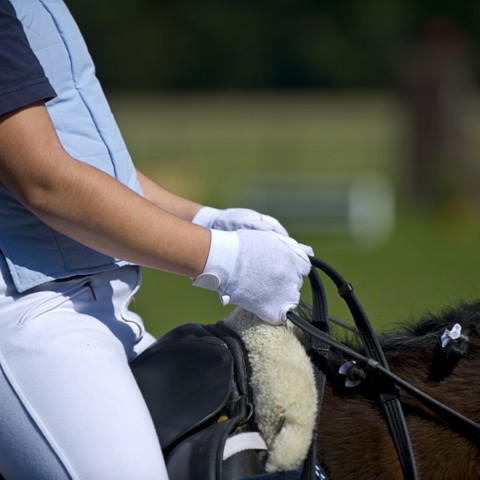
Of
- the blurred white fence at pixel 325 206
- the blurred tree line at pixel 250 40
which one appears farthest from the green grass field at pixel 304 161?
the blurred tree line at pixel 250 40

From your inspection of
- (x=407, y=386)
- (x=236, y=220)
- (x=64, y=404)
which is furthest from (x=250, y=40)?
(x=64, y=404)

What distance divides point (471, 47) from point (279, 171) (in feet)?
34.5

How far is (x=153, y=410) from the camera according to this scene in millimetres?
2314

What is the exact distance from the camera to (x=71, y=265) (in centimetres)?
240

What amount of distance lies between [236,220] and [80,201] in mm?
741

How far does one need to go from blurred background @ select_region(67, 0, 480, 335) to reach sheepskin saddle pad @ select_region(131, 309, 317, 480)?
1.94 feet

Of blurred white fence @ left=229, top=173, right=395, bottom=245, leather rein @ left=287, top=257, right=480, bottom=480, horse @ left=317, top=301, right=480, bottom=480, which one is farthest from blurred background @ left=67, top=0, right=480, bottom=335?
leather rein @ left=287, top=257, right=480, bottom=480

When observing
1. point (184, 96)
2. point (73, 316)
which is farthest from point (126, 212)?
point (184, 96)

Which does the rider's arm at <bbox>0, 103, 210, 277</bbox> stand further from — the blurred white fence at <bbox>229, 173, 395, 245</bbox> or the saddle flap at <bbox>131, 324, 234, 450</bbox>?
the blurred white fence at <bbox>229, 173, 395, 245</bbox>

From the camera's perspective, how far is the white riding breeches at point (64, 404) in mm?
2160

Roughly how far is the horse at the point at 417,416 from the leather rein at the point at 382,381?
3 cm

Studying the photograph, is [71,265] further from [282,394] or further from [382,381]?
[382,381]

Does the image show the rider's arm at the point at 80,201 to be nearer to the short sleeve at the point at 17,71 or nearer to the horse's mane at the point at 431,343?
the short sleeve at the point at 17,71

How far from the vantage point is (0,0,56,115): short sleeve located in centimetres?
217
